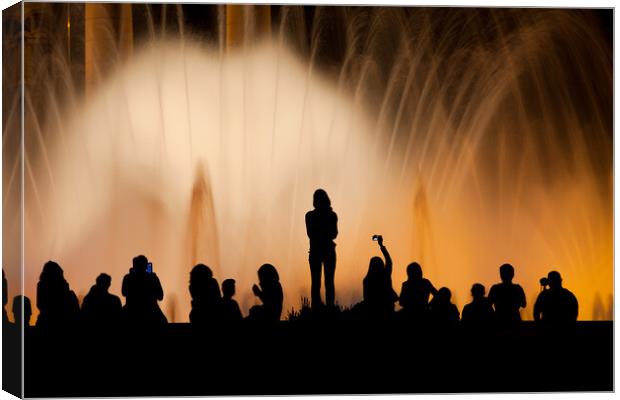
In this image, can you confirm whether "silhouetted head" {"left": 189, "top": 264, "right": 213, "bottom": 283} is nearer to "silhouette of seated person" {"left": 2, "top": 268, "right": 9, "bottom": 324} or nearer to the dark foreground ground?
the dark foreground ground

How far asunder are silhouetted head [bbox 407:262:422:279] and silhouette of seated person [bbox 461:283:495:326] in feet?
2.02

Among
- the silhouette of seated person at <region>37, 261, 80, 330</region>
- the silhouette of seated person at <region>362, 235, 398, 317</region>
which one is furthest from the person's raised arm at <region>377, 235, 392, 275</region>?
the silhouette of seated person at <region>37, 261, 80, 330</region>

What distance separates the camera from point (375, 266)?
16.5 m

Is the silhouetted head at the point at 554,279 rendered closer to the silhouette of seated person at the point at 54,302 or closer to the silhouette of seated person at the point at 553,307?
the silhouette of seated person at the point at 553,307

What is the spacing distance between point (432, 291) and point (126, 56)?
4.05 meters

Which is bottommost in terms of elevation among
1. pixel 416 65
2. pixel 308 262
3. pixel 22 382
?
pixel 22 382

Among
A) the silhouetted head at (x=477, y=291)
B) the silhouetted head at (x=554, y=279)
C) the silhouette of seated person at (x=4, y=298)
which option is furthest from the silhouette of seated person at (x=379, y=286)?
the silhouette of seated person at (x=4, y=298)

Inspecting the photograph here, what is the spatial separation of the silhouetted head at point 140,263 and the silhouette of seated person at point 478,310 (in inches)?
134

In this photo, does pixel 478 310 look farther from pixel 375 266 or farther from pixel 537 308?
pixel 375 266

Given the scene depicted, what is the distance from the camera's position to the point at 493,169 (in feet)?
55.1

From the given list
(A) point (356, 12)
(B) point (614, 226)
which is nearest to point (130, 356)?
(A) point (356, 12)

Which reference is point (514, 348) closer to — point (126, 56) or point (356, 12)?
point (356, 12)

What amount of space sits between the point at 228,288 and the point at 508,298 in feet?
9.90

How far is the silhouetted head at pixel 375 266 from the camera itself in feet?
54.2
